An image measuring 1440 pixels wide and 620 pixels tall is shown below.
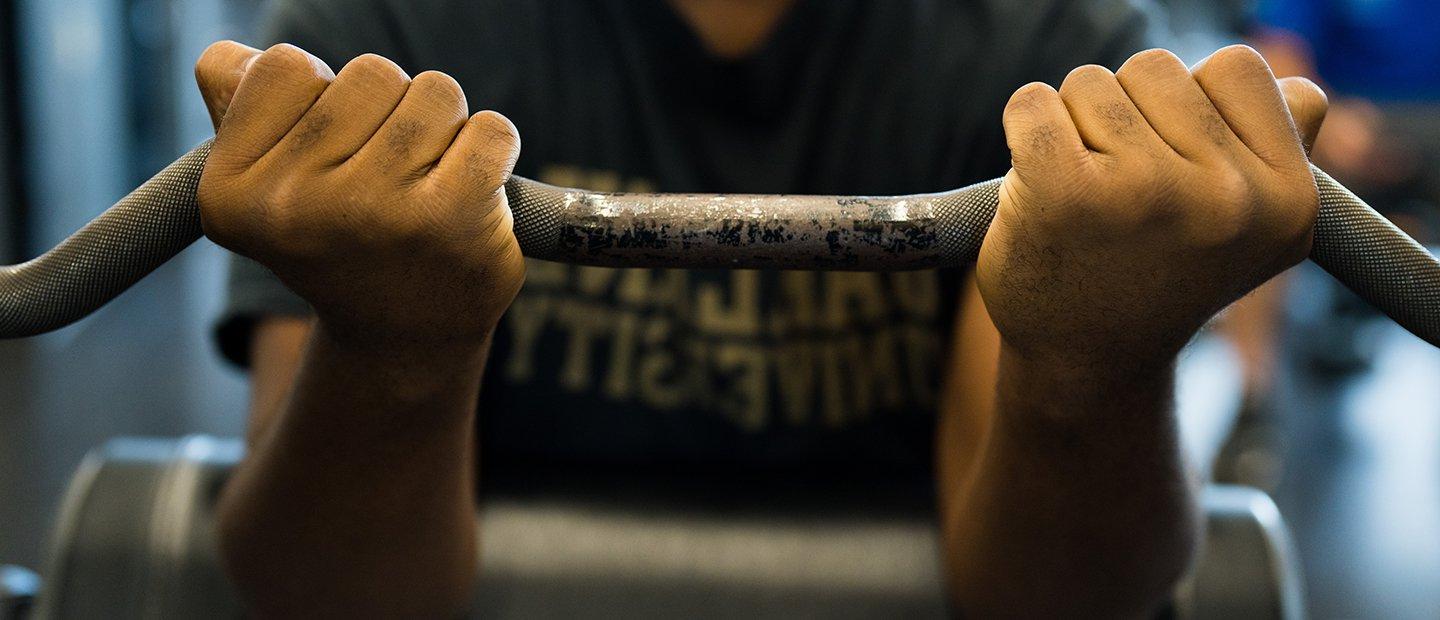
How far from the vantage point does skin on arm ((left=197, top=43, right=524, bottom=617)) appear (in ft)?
1.52

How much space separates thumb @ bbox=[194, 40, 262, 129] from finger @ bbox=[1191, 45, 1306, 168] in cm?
40

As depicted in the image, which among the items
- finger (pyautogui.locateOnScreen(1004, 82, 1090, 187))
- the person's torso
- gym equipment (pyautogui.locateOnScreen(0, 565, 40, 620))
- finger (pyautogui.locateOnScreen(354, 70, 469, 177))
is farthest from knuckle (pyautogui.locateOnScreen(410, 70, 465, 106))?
gym equipment (pyautogui.locateOnScreen(0, 565, 40, 620))

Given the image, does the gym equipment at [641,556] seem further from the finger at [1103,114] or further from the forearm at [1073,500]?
the finger at [1103,114]

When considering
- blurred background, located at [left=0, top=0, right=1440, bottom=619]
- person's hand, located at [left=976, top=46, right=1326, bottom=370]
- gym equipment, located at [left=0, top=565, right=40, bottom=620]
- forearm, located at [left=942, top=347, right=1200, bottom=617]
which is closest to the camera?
person's hand, located at [left=976, top=46, right=1326, bottom=370]

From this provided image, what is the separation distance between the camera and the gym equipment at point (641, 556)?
0.66m

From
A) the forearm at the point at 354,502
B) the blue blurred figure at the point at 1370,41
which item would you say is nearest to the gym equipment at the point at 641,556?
the forearm at the point at 354,502

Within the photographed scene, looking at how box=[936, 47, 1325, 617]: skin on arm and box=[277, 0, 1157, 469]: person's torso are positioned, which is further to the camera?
box=[277, 0, 1157, 469]: person's torso

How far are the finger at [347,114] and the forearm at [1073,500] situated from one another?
31 centimetres

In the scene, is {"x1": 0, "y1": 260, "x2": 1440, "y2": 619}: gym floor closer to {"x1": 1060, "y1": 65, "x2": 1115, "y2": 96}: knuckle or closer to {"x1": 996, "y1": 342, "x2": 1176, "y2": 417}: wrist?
{"x1": 996, "y1": 342, "x2": 1176, "y2": 417}: wrist

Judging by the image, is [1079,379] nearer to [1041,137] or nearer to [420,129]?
[1041,137]

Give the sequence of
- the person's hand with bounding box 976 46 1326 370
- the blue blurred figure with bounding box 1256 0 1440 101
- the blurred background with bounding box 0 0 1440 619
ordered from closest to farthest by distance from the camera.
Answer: the person's hand with bounding box 976 46 1326 370
the blurred background with bounding box 0 0 1440 619
the blue blurred figure with bounding box 1256 0 1440 101

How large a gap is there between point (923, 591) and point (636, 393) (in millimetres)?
249

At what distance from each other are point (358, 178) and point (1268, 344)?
79.9 inches

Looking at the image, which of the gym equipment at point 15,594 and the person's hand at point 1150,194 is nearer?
the person's hand at point 1150,194
